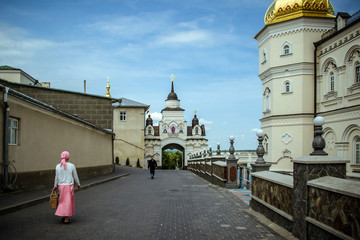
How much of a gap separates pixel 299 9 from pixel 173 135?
53.8m

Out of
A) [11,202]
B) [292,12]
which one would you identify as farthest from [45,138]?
[292,12]

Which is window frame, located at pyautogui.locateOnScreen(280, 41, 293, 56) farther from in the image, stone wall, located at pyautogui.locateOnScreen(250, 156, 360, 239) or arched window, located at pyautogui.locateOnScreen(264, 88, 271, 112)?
stone wall, located at pyautogui.locateOnScreen(250, 156, 360, 239)

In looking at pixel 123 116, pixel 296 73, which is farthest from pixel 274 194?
pixel 123 116

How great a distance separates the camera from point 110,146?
29.8 metres

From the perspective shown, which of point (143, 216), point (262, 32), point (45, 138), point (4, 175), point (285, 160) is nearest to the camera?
point (143, 216)

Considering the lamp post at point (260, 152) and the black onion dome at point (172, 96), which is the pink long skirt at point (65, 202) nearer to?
the lamp post at point (260, 152)

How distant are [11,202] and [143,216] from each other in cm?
411

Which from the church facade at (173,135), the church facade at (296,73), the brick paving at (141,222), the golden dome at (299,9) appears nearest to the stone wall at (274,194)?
the brick paving at (141,222)

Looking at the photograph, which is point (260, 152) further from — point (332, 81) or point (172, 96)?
point (172, 96)

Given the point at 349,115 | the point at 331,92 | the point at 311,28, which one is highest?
the point at 311,28

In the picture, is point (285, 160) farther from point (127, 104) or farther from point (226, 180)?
point (127, 104)

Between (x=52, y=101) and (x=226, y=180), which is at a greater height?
(x=52, y=101)

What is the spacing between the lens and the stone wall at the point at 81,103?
1105 inches

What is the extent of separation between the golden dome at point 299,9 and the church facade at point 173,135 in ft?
160
